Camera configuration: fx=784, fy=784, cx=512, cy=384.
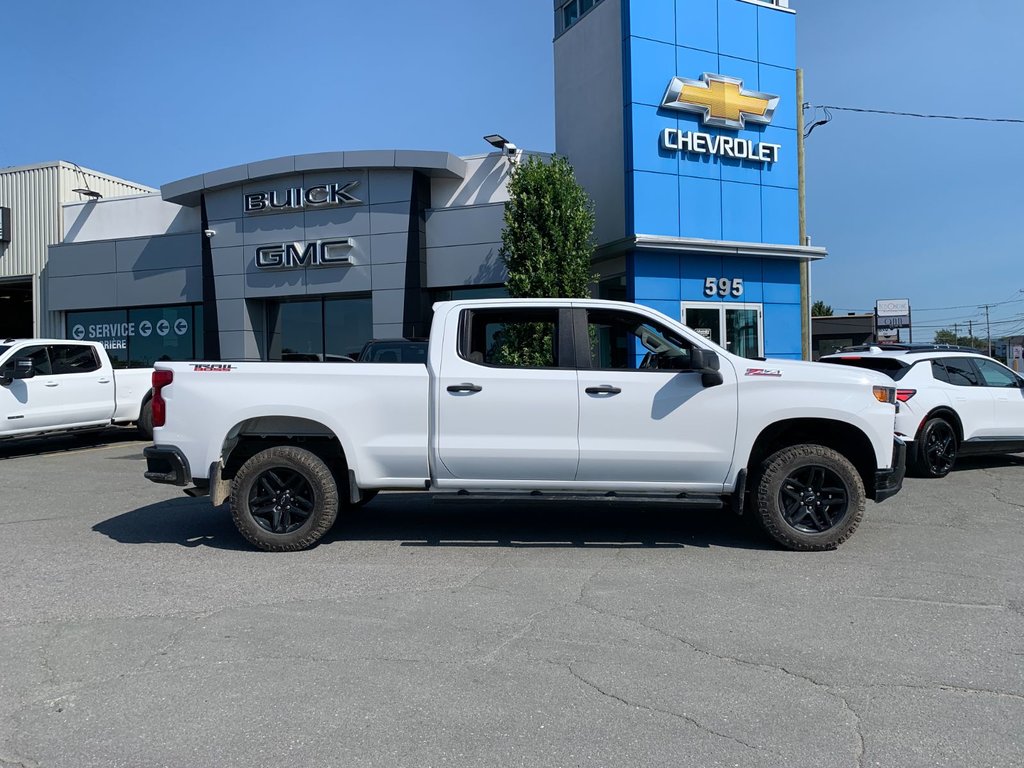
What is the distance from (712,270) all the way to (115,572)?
14.1 metres

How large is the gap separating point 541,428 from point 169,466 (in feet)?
9.77

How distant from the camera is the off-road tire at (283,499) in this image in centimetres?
617

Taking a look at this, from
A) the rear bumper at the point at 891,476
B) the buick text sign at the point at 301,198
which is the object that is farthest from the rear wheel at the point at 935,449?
the buick text sign at the point at 301,198

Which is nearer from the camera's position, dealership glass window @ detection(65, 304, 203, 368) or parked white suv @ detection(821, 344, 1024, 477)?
parked white suv @ detection(821, 344, 1024, 477)

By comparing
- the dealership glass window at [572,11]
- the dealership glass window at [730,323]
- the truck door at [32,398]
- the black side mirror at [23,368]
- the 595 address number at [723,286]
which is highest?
the dealership glass window at [572,11]

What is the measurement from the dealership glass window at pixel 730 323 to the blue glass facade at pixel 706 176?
12 cm

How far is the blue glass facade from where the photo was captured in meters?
16.5

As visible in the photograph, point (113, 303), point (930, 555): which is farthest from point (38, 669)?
point (113, 303)

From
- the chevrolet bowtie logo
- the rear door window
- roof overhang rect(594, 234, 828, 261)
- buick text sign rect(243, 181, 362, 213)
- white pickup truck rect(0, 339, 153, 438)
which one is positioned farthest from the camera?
buick text sign rect(243, 181, 362, 213)

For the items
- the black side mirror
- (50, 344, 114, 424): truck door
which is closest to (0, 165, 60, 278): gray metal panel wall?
(50, 344, 114, 424): truck door

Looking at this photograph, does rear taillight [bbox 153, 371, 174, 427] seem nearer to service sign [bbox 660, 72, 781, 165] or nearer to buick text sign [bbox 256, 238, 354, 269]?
service sign [bbox 660, 72, 781, 165]

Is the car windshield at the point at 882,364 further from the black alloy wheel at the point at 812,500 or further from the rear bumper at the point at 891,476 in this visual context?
the black alloy wheel at the point at 812,500

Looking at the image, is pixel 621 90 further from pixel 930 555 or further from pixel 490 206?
pixel 930 555

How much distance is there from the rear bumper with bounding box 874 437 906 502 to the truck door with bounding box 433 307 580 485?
239cm
